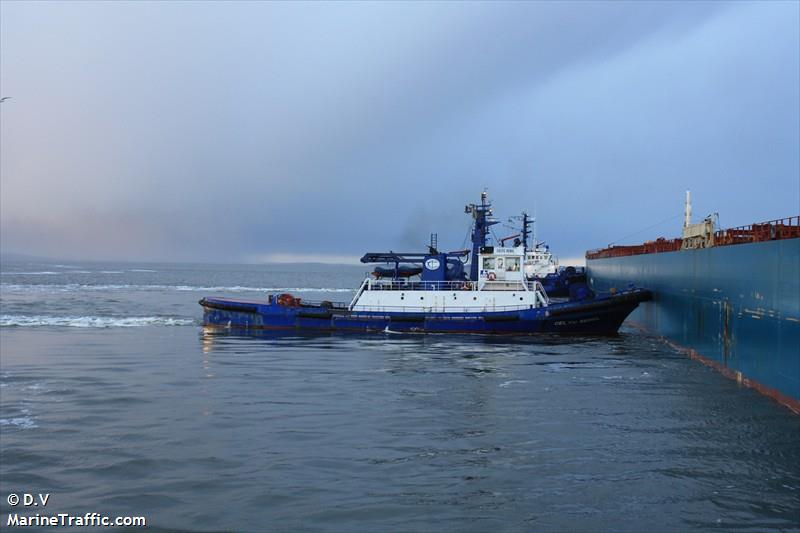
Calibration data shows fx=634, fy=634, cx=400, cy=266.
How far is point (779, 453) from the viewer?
1126cm

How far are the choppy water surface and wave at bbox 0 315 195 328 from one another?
1465 cm

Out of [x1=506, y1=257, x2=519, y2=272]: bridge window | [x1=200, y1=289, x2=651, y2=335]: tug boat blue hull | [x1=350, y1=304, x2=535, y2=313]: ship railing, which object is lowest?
[x1=200, y1=289, x2=651, y2=335]: tug boat blue hull

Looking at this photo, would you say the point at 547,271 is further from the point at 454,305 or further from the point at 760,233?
the point at 760,233

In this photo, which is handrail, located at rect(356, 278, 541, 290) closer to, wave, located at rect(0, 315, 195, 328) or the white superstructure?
the white superstructure

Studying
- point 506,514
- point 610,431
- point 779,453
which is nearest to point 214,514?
point 506,514

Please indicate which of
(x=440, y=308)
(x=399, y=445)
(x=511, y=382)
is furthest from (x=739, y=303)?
(x=440, y=308)

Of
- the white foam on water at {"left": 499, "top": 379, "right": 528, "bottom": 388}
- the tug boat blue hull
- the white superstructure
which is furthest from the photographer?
the white superstructure

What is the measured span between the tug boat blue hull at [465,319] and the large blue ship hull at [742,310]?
7.96ft

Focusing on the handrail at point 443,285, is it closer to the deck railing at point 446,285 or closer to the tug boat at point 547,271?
the deck railing at point 446,285

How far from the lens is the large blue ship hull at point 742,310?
13953mm

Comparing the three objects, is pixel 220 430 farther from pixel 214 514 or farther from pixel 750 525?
pixel 750 525

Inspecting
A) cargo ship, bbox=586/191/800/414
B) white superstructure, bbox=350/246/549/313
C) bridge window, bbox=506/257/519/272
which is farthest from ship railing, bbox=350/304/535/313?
cargo ship, bbox=586/191/800/414

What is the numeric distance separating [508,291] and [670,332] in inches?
299

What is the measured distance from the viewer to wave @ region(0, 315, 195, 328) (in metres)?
35.4
